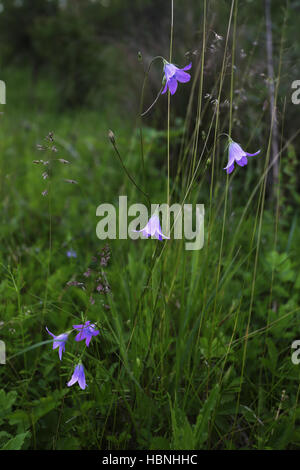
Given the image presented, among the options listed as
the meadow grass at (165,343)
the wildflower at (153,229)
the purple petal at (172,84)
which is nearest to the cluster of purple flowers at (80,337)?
the meadow grass at (165,343)

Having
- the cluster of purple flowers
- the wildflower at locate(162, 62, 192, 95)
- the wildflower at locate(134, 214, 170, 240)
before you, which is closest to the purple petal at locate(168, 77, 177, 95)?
the wildflower at locate(162, 62, 192, 95)

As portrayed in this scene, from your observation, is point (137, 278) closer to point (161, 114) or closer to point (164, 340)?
point (164, 340)

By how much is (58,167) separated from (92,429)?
7.49 ft

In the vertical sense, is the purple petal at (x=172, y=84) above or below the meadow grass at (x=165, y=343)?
above

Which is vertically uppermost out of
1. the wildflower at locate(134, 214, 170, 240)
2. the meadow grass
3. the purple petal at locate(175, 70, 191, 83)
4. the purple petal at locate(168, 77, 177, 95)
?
the purple petal at locate(175, 70, 191, 83)

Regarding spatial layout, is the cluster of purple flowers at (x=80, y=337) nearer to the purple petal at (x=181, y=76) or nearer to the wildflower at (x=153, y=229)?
the wildflower at (x=153, y=229)

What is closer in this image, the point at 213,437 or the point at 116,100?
the point at 213,437

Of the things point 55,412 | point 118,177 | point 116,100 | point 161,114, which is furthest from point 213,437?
point 116,100

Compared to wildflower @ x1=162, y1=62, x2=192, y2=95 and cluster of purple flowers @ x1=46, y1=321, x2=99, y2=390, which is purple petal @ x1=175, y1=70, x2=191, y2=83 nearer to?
wildflower @ x1=162, y1=62, x2=192, y2=95

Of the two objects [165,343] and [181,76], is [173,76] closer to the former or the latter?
[181,76]

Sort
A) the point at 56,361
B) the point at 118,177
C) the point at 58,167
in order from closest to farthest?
the point at 56,361
the point at 118,177
the point at 58,167

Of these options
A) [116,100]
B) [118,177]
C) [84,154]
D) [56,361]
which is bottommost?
[56,361]

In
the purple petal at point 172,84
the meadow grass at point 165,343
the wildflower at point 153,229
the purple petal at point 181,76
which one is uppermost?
the purple petal at point 181,76
